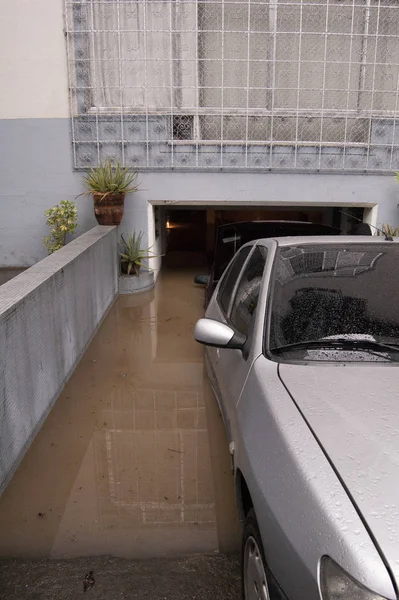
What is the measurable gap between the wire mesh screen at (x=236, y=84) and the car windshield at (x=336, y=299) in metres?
5.49

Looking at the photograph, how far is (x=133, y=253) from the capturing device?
8211 millimetres

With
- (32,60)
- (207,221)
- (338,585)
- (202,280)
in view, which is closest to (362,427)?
(338,585)

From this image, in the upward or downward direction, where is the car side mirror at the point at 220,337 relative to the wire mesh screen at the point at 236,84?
downward

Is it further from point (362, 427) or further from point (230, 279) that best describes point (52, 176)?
point (362, 427)

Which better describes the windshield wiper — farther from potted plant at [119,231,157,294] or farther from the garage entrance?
the garage entrance

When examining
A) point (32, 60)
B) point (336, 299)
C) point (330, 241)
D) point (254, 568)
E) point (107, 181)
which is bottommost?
point (254, 568)

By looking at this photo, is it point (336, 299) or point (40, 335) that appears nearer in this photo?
point (336, 299)

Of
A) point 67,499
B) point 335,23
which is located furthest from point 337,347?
point 335,23

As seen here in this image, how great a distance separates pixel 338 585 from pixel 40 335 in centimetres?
301

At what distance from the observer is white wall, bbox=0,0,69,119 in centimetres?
794

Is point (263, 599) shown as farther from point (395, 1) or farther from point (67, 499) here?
point (395, 1)

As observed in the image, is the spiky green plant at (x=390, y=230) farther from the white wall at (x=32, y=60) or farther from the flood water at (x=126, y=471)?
the white wall at (x=32, y=60)

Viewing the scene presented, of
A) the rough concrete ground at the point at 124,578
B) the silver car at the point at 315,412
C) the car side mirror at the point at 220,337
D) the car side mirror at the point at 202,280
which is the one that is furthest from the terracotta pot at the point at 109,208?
the rough concrete ground at the point at 124,578

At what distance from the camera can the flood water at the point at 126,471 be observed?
2861mm
